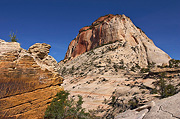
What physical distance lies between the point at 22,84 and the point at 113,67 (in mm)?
22932

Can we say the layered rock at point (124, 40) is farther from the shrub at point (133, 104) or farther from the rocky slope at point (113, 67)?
the shrub at point (133, 104)

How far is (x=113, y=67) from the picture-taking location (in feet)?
90.3

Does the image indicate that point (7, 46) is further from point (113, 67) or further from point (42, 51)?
point (113, 67)

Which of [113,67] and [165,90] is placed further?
[113,67]

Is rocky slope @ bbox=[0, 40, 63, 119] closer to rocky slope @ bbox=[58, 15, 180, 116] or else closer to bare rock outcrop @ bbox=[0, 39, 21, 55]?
bare rock outcrop @ bbox=[0, 39, 21, 55]

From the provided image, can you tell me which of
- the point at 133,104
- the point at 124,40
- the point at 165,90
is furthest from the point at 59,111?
the point at 124,40

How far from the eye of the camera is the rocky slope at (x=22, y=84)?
589 centimetres

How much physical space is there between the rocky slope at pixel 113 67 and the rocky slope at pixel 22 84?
7.17 metres

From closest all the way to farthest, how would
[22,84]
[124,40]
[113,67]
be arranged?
1. [22,84]
2. [113,67]
3. [124,40]

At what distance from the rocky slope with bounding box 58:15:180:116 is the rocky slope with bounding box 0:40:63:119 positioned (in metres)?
7.17

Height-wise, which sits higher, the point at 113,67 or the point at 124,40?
the point at 124,40

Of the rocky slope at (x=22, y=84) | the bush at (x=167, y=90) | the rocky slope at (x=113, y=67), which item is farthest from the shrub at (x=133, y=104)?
the rocky slope at (x=22, y=84)

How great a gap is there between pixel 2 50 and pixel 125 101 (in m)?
10.9

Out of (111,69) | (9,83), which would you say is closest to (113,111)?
(9,83)
